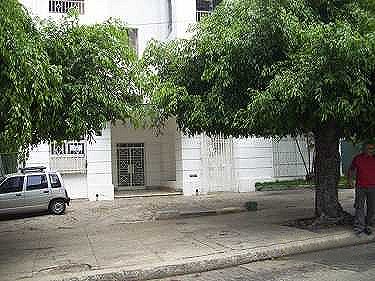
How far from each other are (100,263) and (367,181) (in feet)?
18.2

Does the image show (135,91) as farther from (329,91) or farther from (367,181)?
(367,181)

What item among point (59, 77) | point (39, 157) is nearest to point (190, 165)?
point (39, 157)

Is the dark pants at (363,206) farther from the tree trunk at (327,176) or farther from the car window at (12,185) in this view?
the car window at (12,185)

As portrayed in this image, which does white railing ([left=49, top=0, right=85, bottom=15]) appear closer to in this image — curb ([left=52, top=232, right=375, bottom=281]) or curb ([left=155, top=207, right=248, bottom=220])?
curb ([left=155, top=207, right=248, bottom=220])

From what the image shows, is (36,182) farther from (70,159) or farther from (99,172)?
(99,172)

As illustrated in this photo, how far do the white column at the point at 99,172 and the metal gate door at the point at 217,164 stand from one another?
160 inches

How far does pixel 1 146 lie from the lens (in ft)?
26.6

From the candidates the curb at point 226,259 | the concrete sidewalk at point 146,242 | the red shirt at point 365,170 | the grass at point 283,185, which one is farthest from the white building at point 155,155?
the curb at point 226,259

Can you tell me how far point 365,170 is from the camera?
10.2 m

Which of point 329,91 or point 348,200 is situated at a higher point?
point 329,91

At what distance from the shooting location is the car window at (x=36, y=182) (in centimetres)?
1686

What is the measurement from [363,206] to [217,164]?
1188cm

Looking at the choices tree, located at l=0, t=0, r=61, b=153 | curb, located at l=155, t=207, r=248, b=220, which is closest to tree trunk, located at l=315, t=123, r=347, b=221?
curb, located at l=155, t=207, r=248, b=220

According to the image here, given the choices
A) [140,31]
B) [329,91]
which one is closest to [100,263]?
[329,91]
